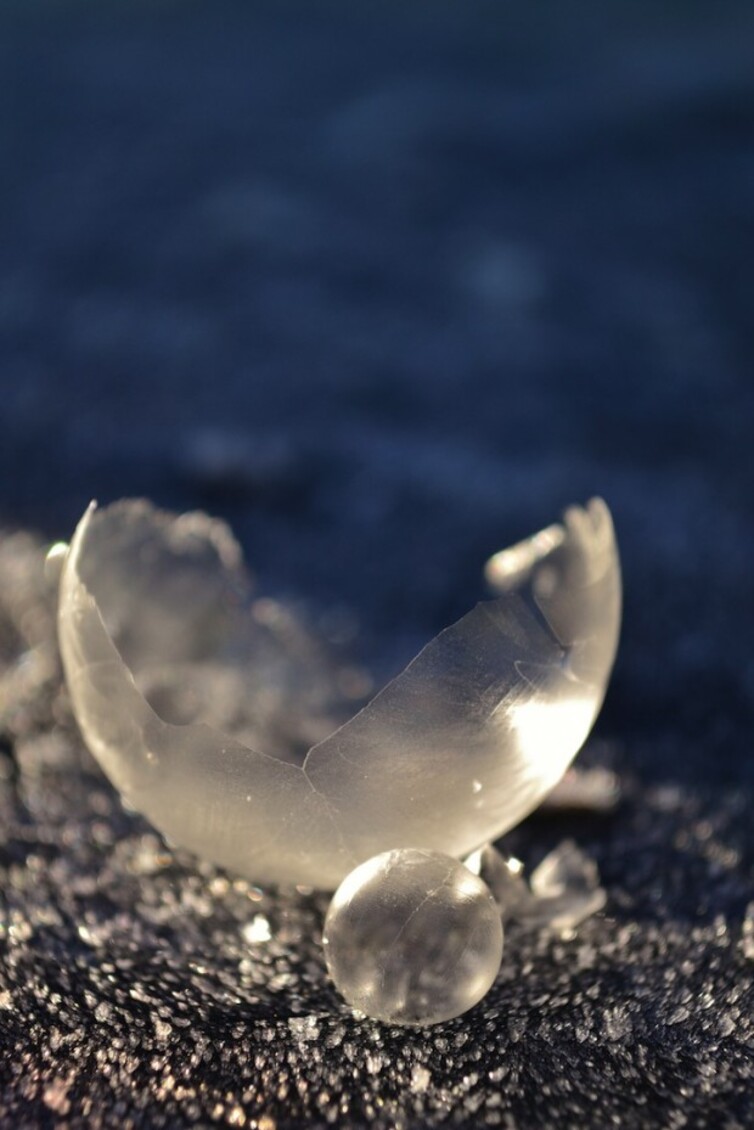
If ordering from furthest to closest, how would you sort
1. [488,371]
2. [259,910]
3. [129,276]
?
[129,276] < [488,371] < [259,910]

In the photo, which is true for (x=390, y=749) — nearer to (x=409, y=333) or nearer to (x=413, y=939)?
(x=413, y=939)

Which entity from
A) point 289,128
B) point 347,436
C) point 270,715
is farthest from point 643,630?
point 289,128

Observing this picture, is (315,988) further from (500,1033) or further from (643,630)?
(643,630)

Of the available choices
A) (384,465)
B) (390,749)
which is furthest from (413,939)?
(384,465)
